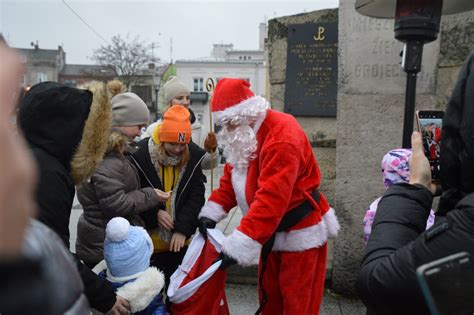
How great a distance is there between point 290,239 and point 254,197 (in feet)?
1.11

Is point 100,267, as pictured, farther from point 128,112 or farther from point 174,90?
point 174,90

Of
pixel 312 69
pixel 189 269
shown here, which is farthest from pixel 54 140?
pixel 312 69

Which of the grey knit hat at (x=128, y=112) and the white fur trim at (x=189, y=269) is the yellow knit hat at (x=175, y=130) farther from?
the white fur trim at (x=189, y=269)

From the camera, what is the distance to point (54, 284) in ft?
2.44

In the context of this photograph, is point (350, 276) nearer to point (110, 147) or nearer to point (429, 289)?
point (110, 147)

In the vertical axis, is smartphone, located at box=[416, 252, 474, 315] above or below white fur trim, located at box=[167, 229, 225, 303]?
above

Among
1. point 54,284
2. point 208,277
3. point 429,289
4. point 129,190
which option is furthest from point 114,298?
point 429,289

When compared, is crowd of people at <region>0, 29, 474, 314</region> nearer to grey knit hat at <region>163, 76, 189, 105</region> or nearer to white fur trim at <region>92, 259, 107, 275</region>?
white fur trim at <region>92, 259, 107, 275</region>

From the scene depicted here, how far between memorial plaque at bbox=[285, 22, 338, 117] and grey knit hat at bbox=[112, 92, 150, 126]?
2.25m

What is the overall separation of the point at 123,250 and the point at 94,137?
0.63 metres

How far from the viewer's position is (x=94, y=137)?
204 cm

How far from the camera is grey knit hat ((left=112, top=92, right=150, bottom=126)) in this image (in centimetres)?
290

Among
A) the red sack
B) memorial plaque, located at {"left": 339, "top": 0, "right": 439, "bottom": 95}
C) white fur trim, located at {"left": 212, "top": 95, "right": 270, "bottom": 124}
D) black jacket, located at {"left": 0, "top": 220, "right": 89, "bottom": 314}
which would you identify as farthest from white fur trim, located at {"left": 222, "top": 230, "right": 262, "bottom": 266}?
memorial plaque, located at {"left": 339, "top": 0, "right": 439, "bottom": 95}

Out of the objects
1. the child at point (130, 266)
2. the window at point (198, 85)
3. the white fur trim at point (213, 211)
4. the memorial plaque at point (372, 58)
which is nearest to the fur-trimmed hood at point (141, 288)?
the child at point (130, 266)
